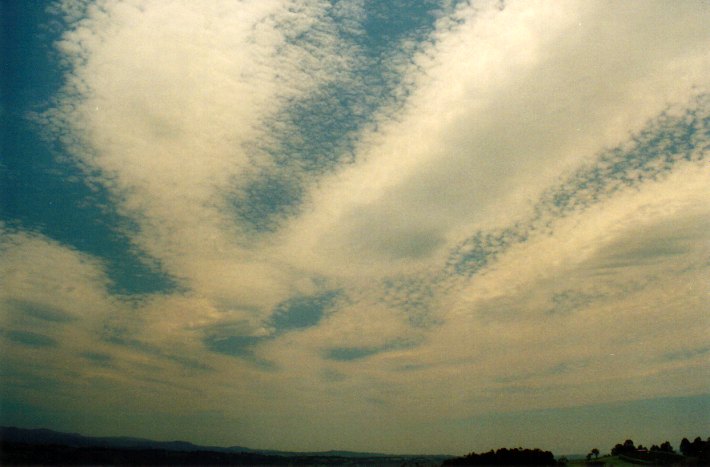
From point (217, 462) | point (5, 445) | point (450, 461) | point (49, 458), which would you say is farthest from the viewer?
point (450, 461)

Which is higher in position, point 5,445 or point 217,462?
point 5,445

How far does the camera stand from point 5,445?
47281mm

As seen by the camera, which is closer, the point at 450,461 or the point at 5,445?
the point at 5,445

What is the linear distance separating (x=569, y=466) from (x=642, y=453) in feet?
47.0

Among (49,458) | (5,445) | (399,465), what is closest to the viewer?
(5,445)

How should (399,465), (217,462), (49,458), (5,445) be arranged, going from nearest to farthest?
1. (5,445)
2. (49,458)
3. (399,465)
4. (217,462)

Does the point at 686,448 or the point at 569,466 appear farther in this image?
the point at 686,448

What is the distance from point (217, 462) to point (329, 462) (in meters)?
17.6

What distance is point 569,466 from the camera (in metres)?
69.8

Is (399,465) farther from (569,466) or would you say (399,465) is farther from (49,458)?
(49,458)

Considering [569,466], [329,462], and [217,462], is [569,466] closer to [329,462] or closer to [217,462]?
[329,462]

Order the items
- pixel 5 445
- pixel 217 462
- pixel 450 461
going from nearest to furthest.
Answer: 1. pixel 5 445
2. pixel 217 462
3. pixel 450 461

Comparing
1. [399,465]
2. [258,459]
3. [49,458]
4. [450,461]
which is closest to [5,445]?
[49,458]

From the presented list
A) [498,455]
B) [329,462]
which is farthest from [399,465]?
[498,455]
